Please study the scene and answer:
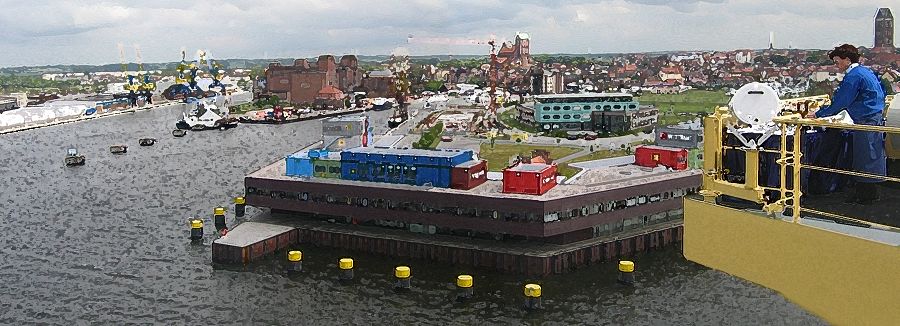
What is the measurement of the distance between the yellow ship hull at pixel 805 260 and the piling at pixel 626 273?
13.4 m

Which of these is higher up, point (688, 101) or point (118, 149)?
point (688, 101)

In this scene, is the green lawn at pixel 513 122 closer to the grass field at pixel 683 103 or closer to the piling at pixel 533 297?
the grass field at pixel 683 103

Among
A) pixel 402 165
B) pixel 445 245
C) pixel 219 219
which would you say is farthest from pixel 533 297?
pixel 219 219

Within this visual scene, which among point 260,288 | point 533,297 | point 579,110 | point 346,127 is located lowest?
point 260,288

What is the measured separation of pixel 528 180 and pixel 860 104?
15.0 metres

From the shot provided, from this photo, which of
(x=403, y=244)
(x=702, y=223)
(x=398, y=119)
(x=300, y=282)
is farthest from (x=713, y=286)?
(x=398, y=119)

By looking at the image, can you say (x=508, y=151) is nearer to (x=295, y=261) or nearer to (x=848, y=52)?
(x=295, y=261)

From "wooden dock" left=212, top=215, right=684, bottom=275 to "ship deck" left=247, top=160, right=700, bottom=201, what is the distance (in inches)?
43.7

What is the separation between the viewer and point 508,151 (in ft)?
105

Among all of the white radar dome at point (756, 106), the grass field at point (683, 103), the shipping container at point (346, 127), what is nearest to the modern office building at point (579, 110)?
the grass field at point (683, 103)

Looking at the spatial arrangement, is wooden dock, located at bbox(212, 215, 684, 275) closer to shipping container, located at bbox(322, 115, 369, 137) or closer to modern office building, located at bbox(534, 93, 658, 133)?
shipping container, located at bbox(322, 115, 369, 137)

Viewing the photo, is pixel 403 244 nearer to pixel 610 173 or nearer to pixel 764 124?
pixel 610 173

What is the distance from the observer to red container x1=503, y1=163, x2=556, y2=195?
61.2 ft

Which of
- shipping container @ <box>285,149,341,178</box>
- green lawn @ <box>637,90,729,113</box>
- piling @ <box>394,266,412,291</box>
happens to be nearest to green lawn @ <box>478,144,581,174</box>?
shipping container @ <box>285,149,341,178</box>
